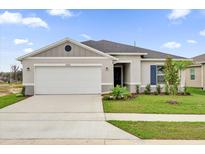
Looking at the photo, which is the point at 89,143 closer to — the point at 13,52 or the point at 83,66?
the point at 83,66

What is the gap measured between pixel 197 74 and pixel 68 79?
1576 cm

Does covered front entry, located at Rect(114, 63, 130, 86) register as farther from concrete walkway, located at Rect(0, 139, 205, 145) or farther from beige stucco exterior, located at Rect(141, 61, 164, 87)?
concrete walkway, located at Rect(0, 139, 205, 145)

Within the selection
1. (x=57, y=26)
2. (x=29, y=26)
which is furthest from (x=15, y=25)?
(x=57, y=26)

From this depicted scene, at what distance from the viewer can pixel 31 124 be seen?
8.91 metres

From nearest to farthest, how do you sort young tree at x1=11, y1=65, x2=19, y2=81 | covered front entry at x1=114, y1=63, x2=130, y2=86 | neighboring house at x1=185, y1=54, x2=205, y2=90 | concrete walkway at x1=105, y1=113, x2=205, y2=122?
concrete walkway at x1=105, y1=113, x2=205, y2=122 < covered front entry at x1=114, y1=63, x2=130, y2=86 < neighboring house at x1=185, y1=54, x2=205, y2=90 < young tree at x1=11, y1=65, x2=19, y2=81

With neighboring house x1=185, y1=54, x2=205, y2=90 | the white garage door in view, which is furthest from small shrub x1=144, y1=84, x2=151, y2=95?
neighboring house x1=185, y1=54, x2=205, y2=90

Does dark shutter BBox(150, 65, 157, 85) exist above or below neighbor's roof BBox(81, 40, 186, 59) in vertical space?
below

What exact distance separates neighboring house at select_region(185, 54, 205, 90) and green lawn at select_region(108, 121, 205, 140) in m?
19.9

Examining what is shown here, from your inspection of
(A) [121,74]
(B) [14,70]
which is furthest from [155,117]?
(B) [14,70]

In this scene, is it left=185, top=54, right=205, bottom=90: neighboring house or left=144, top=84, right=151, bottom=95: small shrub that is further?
left=185, top=54, right=205, bottom=90: neighboring house

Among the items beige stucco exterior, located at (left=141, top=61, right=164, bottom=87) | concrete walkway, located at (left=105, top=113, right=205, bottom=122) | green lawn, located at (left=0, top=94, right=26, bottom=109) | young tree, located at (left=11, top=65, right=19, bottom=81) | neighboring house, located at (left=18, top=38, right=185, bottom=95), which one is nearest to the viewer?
concrete walkway, located at (left=105, top=113, right=205, bottom=122)

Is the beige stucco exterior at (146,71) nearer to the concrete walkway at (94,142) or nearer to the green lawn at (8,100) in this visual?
the green lawn at (8,100)

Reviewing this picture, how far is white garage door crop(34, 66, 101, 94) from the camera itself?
2030cm

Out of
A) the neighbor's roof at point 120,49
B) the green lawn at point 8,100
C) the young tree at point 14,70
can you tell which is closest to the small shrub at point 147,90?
the neighbor's roof at point 120,49
